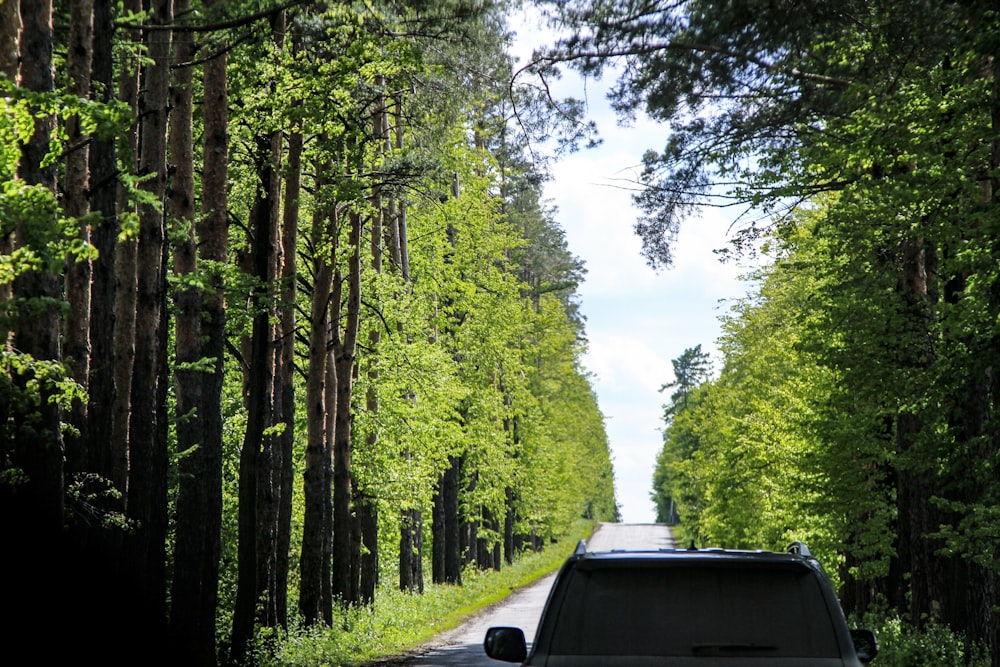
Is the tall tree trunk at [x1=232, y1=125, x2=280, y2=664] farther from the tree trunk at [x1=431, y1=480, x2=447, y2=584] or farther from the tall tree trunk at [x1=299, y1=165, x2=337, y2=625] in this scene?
the tree trunk at [x1=431, y1=480, x2=447, y2=584]

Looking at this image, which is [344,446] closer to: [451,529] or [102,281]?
[102,281]

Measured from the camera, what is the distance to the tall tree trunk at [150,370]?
16016 millimetres

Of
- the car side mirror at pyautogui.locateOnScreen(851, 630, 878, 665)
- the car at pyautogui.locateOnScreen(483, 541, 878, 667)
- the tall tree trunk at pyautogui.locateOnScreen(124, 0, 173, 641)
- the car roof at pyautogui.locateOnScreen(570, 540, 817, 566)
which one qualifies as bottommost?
the car side mirror at pyautogui.locateOnScreen(851, 630, 878, 665)

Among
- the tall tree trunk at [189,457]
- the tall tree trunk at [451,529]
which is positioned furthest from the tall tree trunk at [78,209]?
the tall tree trunk at [451,529]

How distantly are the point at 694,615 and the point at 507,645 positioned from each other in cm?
153

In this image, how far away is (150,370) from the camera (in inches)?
642

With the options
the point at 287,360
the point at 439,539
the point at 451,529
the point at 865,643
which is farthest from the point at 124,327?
the point at 451,529

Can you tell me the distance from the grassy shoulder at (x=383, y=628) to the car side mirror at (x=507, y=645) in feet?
41.5

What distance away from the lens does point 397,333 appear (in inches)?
1235

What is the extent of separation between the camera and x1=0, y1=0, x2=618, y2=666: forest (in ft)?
39.4

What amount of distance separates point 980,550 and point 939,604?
6.78 meters

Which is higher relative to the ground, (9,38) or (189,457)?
(9,38)

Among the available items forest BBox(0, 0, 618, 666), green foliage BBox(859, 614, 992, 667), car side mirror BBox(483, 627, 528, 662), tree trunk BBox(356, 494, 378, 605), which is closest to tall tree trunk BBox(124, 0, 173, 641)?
forest BBox(0, 0, 618, 666)

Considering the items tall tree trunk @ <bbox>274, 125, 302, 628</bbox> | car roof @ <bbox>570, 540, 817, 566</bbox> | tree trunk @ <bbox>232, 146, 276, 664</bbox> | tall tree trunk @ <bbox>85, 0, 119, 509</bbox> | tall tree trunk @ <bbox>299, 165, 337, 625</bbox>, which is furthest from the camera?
tall tree trunk @ <bbox>299, 165, 337, 625</bbox>
